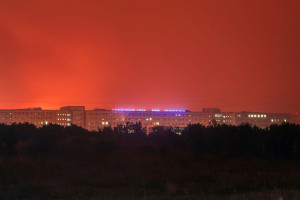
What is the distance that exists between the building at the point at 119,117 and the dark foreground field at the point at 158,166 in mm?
117161

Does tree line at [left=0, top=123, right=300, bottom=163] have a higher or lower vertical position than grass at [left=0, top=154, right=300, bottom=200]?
higher

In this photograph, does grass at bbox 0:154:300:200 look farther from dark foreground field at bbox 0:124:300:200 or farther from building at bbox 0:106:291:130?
building at bbox 0:106:291:130

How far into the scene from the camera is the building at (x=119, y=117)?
541ft

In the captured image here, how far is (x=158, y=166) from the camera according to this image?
97.6 ft

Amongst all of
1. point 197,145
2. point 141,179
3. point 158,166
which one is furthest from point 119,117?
point 141,179

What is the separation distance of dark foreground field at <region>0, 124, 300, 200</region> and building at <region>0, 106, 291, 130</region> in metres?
117

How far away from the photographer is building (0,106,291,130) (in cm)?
16500

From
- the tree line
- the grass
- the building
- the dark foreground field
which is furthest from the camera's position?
the building

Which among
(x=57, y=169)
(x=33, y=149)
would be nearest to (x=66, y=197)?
(x=57, y=169)

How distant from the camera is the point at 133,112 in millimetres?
169750

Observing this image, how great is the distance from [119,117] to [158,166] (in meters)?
142

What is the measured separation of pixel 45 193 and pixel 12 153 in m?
19.4

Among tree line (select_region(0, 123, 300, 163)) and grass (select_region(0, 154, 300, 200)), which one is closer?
grass (select_region(0, 154, 300, 200))

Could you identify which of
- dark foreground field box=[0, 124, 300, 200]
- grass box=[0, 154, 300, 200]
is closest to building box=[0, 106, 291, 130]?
dark foreground field box=[0, 124, 300, 200]
